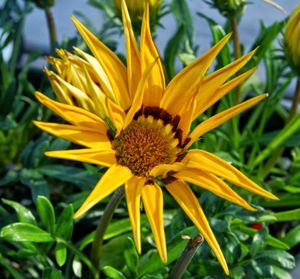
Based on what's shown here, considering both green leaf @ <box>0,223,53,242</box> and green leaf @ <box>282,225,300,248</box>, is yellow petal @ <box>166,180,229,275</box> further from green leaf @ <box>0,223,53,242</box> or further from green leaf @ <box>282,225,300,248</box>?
green leaf @ <box>282,225,300,248</box>

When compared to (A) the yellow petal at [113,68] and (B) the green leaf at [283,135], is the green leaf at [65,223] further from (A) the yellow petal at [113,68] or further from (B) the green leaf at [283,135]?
(B) the green leaf at [283,135]

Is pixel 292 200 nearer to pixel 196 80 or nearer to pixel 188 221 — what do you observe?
pixel 188 221

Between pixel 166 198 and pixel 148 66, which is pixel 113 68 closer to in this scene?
pixel 148 66

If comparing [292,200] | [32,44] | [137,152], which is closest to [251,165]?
[292,200]

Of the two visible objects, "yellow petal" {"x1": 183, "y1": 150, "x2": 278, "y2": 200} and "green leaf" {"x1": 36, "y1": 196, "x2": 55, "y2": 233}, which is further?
"green leaf" {"x1": 36, "y1": 196, "x2": 55, "y2": 233}

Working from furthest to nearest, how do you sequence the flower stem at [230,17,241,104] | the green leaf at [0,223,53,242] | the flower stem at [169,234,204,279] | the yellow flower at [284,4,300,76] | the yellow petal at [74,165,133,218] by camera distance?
the flower stem at [230,17,241,104], the yellow flower at [284,4,300,76], the green leaf at [0,223,53,242], the flower stem at [169,234,204,279], the yellow petal at [74,165,133,218]

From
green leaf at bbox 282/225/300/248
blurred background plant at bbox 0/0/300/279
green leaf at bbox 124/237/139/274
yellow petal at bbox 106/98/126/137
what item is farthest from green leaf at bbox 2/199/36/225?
green leaf at bbox 282/225/300/248
